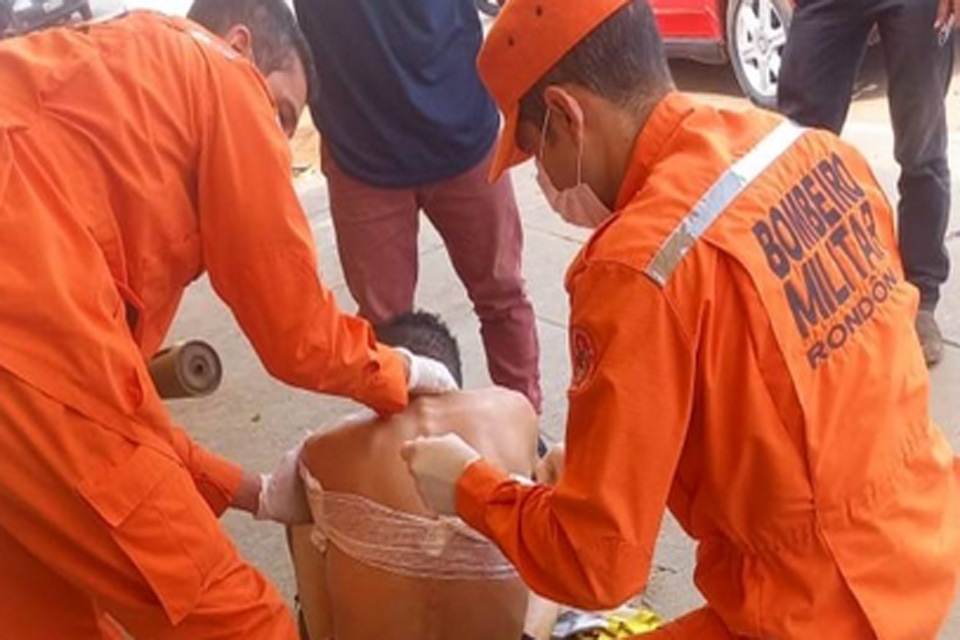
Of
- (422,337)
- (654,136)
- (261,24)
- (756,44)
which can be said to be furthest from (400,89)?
(756,44)

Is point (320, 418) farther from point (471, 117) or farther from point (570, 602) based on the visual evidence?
point (570, 602)

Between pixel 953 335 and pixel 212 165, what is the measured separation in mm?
2367

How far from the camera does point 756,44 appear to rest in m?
5.48

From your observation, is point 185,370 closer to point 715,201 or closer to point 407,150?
point 715,201

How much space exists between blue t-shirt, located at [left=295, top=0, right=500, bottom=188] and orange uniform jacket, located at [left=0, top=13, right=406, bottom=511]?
2.72 ft

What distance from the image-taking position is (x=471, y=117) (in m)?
2.91

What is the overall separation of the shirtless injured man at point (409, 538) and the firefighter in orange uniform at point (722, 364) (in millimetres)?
438

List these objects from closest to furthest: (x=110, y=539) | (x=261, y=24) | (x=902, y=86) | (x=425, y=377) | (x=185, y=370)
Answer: (x=110, y=539) < (x=185, y=370) < (x=261, y=24) < (x=425, y=377) < (x=902, y=86)

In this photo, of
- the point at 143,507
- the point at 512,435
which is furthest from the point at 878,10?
the point at 143,507

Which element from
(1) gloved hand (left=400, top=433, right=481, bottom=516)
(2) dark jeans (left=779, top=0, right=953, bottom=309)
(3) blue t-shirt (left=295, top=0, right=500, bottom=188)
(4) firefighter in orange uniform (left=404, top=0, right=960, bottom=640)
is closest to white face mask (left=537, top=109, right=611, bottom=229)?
(4) firefighter in orange uniform (left=404, top=0, right=960, bottom=640)

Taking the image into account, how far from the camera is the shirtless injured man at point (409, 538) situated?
2.24 m

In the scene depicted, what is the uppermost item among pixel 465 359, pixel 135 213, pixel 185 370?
pixel 135 213

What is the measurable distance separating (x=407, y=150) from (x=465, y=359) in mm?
1202

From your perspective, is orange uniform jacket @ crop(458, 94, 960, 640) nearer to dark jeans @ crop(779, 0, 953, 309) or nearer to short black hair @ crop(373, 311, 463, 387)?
short black hair @ crop(373, 311, 463, 387)
